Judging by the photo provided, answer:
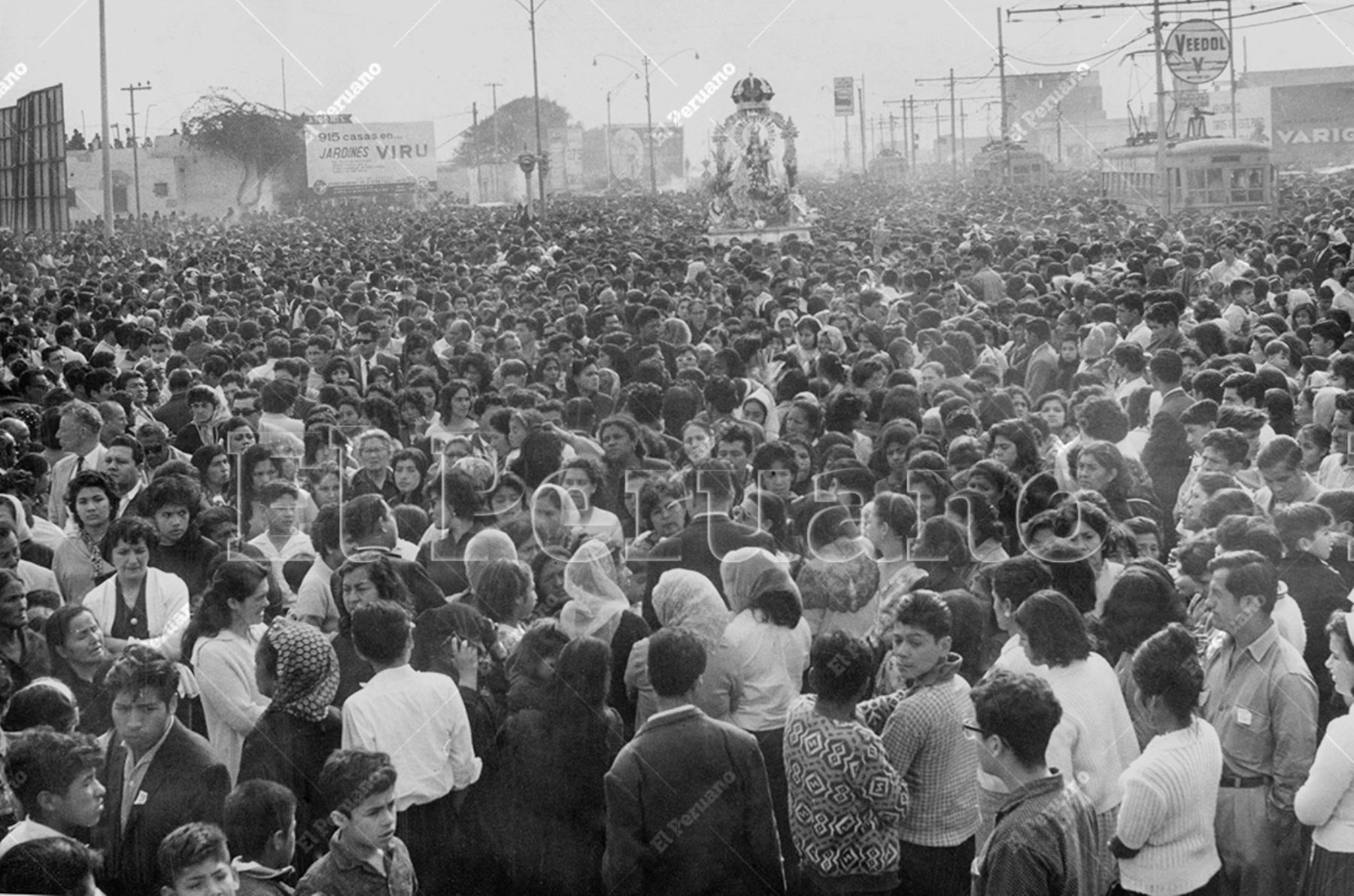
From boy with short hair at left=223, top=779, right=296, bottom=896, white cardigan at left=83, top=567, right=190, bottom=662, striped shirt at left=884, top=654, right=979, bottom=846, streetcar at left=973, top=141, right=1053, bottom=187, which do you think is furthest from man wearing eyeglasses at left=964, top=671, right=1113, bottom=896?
streetcar at left=973, top=141, right=1053, bottom=187

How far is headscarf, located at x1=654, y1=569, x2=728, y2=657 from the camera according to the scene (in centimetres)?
554

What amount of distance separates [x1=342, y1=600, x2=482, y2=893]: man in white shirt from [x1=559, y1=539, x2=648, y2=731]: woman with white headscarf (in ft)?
2.46

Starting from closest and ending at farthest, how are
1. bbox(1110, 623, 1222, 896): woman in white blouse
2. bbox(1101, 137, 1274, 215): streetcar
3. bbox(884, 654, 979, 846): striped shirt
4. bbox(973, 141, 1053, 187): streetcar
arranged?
bbox(1110, 623, 1222, 896): woman in white blouse → bbox(884, 654, 979, 846): striped shirt → bbox(1101, 137, 1274, 215): streetcar → bbox(973, 141, 1053, 187): streetcar

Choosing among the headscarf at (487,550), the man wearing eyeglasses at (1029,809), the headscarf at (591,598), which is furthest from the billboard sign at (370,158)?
the man wearing eyeglasses at (1029,809)

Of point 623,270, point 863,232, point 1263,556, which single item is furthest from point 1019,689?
point 863,232

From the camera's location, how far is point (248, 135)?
75688 millimetres

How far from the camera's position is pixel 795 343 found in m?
13.2

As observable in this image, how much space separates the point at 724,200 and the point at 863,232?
321 inches

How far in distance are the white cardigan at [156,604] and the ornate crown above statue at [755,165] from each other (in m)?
33.4

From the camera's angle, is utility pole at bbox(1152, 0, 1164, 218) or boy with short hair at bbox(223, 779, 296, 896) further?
utility pole at bbox(1152, 0, 1164, 218)

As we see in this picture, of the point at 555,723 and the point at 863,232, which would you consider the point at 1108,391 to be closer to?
the point at 555,723

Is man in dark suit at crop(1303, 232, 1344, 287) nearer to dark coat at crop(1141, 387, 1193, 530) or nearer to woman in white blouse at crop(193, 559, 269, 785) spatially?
dark coat at crop(1141, 387, 1193, 530)

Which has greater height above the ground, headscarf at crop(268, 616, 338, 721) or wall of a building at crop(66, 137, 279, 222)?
wall of a building at crop(66, 137, 279, 222)

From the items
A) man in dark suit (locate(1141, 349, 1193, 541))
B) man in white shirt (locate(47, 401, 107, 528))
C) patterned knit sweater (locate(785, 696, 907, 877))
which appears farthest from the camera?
man in white shirt (locate(47, 401, 107, 528))
